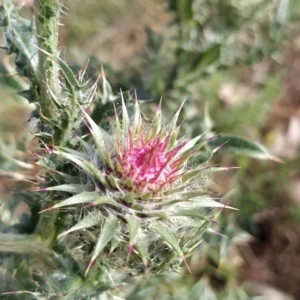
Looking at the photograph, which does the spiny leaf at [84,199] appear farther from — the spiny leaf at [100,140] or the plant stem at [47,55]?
the plant stem at [47,55]

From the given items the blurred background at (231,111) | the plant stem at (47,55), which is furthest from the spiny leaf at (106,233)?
the blurred background at (231,111)

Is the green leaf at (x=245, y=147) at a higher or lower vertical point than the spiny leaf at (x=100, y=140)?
lower

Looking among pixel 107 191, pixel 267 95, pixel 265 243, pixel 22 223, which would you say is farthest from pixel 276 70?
pixel 107 191

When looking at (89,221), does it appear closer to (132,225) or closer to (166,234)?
(132,225)

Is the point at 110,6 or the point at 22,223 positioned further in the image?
the point at 110,6

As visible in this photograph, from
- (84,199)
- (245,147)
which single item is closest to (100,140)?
(84,199)

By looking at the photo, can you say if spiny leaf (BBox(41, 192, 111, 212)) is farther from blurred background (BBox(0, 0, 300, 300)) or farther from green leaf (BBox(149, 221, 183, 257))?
blurred background (BBox(0, 0, 300, 300))

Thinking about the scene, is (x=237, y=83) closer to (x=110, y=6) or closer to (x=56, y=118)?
(x=110, y=6)
